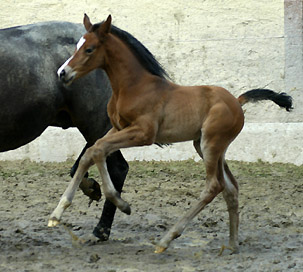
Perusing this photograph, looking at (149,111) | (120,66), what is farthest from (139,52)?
(149,111)

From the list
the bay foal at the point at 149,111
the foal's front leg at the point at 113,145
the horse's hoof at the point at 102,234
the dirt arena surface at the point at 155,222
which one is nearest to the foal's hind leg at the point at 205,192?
the bay foal at the point at 149,111

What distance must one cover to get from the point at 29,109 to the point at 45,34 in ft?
2.02

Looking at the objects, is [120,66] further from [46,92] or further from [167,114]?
[46,92]

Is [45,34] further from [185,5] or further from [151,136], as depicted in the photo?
[185,5]

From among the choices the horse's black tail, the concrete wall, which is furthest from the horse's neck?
the concrete wall

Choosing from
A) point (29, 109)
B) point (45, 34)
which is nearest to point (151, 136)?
point (29, 109)

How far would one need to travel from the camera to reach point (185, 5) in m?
8.28

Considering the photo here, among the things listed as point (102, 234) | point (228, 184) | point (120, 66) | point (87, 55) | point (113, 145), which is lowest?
point (102, 234)

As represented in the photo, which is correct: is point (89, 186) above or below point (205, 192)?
below

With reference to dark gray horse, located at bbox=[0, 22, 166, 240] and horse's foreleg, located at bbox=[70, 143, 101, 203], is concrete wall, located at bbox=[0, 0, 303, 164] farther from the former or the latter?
dark gray horse, located at bbox=[0, 22, 166, 240]

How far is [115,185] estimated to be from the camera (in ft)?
16.5

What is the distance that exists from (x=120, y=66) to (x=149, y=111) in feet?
1.17

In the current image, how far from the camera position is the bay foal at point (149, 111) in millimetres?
4113

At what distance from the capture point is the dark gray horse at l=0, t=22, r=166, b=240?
4.62 metres
